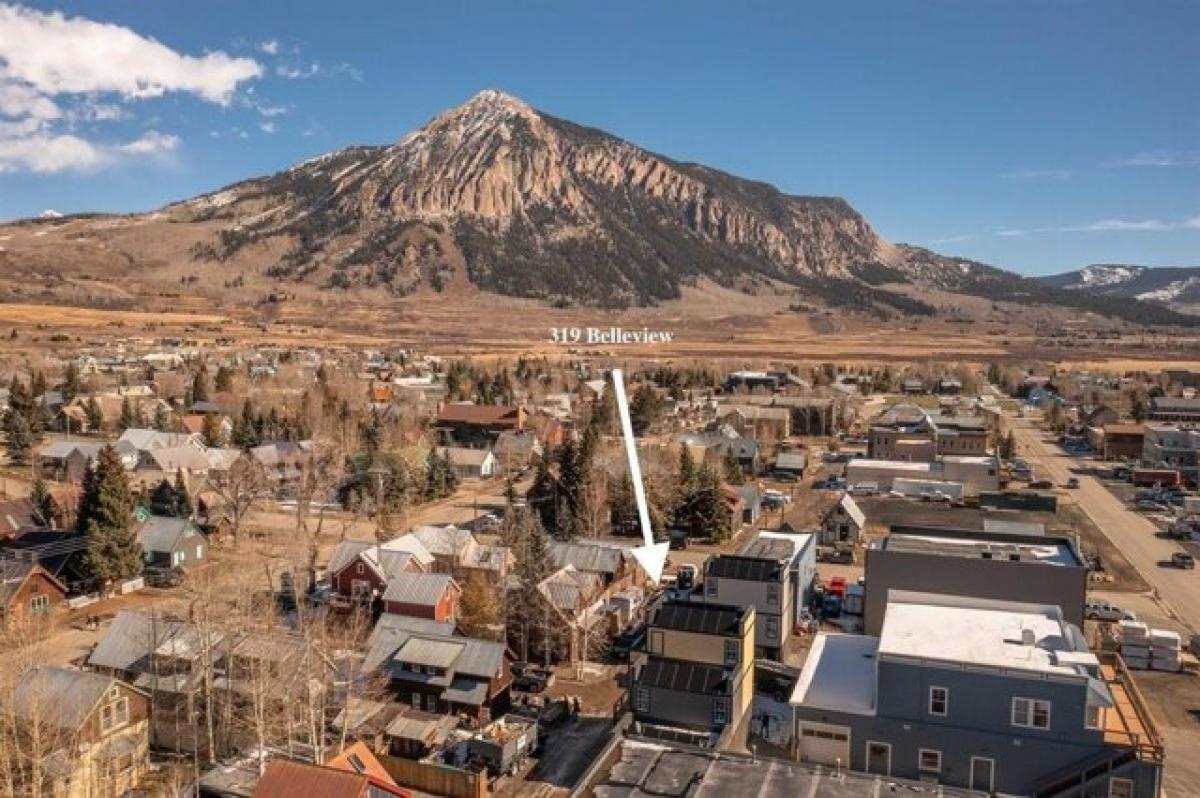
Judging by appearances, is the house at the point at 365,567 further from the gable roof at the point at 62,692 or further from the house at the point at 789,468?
the house at the point at 789,468

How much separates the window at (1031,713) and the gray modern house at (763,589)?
9300 mm

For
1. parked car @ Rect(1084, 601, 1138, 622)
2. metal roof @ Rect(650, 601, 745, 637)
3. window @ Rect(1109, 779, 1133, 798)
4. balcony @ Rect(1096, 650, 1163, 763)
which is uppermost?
metal roof @ Rect(650, 601, 745, 637)

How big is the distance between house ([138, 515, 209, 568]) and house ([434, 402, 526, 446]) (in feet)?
88.7

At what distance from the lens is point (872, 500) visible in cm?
4734

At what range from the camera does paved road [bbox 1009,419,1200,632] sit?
107ft

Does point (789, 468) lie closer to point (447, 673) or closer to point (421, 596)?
point (421, 596)

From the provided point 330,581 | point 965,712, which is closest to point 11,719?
point 330,581

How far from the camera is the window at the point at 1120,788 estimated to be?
50.4 ft

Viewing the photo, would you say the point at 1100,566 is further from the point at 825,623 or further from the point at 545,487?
the point at 545,487

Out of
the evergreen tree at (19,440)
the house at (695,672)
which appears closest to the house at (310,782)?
the house at (695,672)

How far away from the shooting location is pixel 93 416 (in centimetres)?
6112

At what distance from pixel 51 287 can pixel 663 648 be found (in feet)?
580

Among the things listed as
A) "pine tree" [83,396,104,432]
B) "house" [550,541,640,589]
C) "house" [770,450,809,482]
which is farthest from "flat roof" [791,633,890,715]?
"pine tree" [83,396,104,432]

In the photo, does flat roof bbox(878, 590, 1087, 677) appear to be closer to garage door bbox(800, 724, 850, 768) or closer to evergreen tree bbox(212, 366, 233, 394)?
garage door bbox(800, 724, 850, 768)
